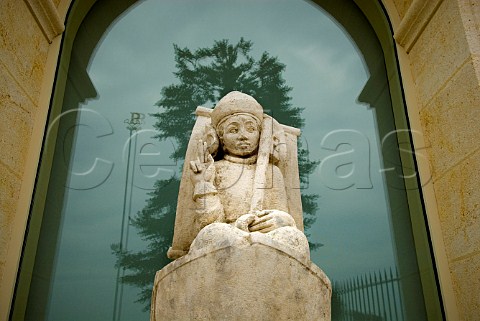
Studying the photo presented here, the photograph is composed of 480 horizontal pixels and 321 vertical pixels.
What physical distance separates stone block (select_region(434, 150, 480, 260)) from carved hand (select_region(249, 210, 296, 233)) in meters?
1.55

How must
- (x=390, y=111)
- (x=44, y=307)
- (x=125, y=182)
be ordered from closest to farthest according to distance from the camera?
(x=44, y=307) < (x=125, y=182) < (x=390, y=111)

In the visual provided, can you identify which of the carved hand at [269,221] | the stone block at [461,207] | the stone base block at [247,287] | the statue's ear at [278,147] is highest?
the statue's ear at [278,147]

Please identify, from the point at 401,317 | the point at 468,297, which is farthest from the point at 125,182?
the point at 468,297

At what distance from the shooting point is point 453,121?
11.3 feet

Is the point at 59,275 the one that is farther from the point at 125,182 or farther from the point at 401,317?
the point at 401,317

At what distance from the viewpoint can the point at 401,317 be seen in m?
3.77

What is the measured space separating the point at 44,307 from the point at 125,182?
1379 millimetres

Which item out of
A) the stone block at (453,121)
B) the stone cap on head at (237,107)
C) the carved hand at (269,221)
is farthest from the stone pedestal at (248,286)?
the stone block at (453,121)

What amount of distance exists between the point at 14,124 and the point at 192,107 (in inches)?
75.7

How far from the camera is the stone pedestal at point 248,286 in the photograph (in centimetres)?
195

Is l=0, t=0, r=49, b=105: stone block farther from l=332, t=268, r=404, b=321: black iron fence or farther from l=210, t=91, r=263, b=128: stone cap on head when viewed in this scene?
l=332, t=268, r=404, b=321: black iron fence

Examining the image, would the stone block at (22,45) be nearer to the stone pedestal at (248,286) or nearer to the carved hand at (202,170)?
the carved hand at (202,170)

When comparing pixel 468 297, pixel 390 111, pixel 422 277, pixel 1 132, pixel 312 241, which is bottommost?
pixel 468 297

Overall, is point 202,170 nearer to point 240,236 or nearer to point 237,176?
point 237,176
